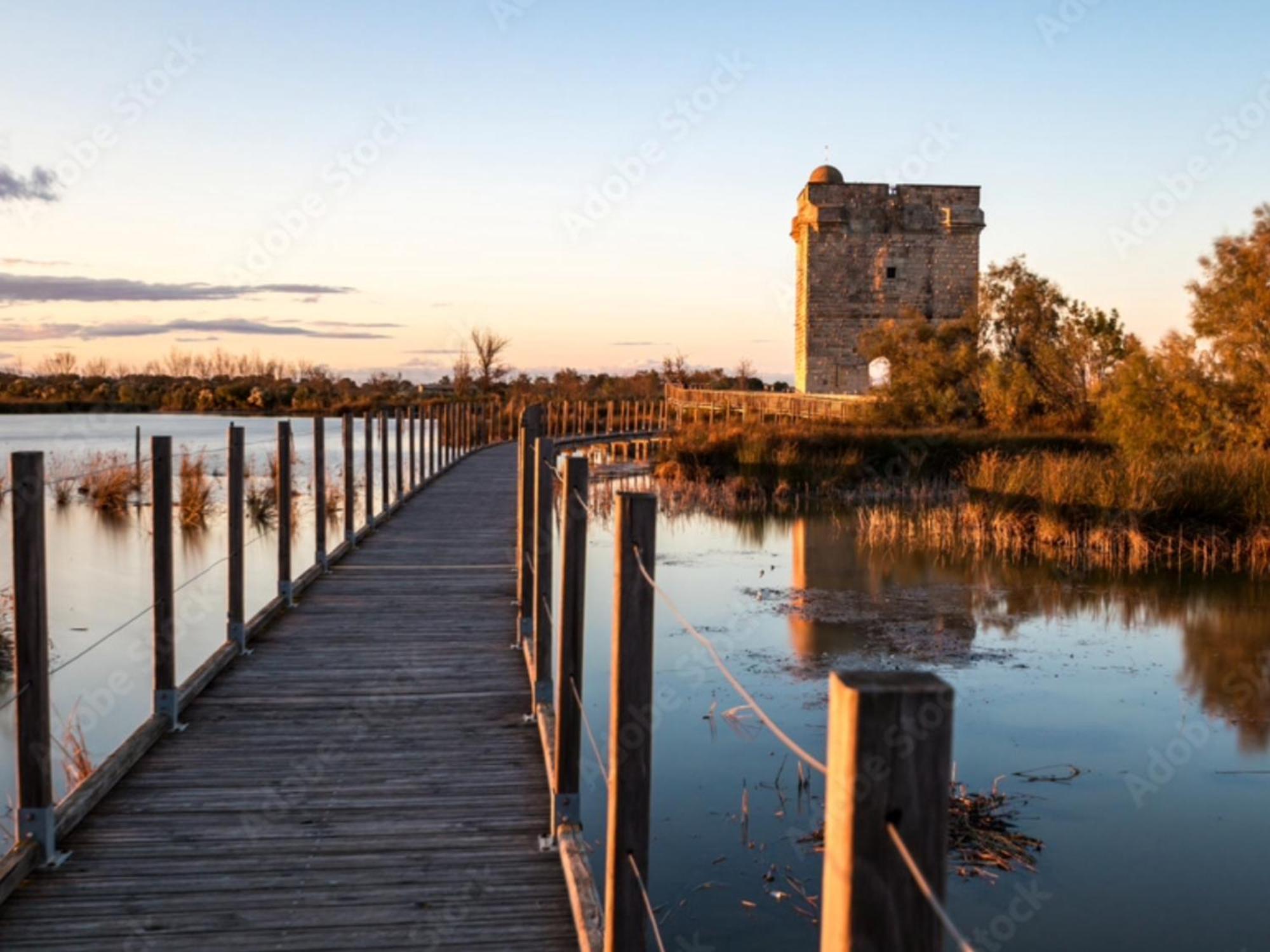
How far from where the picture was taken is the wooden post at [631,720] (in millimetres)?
2762

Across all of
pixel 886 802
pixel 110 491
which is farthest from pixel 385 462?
pixel 886 802

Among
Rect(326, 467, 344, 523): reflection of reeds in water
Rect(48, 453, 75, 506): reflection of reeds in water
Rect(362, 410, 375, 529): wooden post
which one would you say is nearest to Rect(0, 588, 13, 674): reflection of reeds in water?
Rect(362, 410, 375, 529): wooden post

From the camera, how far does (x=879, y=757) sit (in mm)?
1217

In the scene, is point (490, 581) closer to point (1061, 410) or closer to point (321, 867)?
point (321, 867)

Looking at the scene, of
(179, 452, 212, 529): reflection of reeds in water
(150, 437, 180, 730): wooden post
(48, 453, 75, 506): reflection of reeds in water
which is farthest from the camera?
(48, 453, 75, 506): reflection of reeds in water

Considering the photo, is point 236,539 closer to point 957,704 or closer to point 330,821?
point 330,821

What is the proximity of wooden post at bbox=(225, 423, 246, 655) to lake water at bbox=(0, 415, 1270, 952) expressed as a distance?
4.06ft

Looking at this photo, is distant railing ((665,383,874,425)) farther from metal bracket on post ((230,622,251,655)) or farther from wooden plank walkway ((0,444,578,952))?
wooden plank walkway ((0,444,578,952))

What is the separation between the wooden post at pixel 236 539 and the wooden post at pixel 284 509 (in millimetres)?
914

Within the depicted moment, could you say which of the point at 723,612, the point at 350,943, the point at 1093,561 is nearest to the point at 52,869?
the point at 350,943

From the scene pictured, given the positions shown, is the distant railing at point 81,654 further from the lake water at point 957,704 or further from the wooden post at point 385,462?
the wooden post at point 385,462

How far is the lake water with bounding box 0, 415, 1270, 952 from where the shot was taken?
205 inches

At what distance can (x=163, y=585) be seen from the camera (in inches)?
190

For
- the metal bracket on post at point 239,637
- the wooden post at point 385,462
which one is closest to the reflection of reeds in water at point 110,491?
the wooden post at point 385,462
